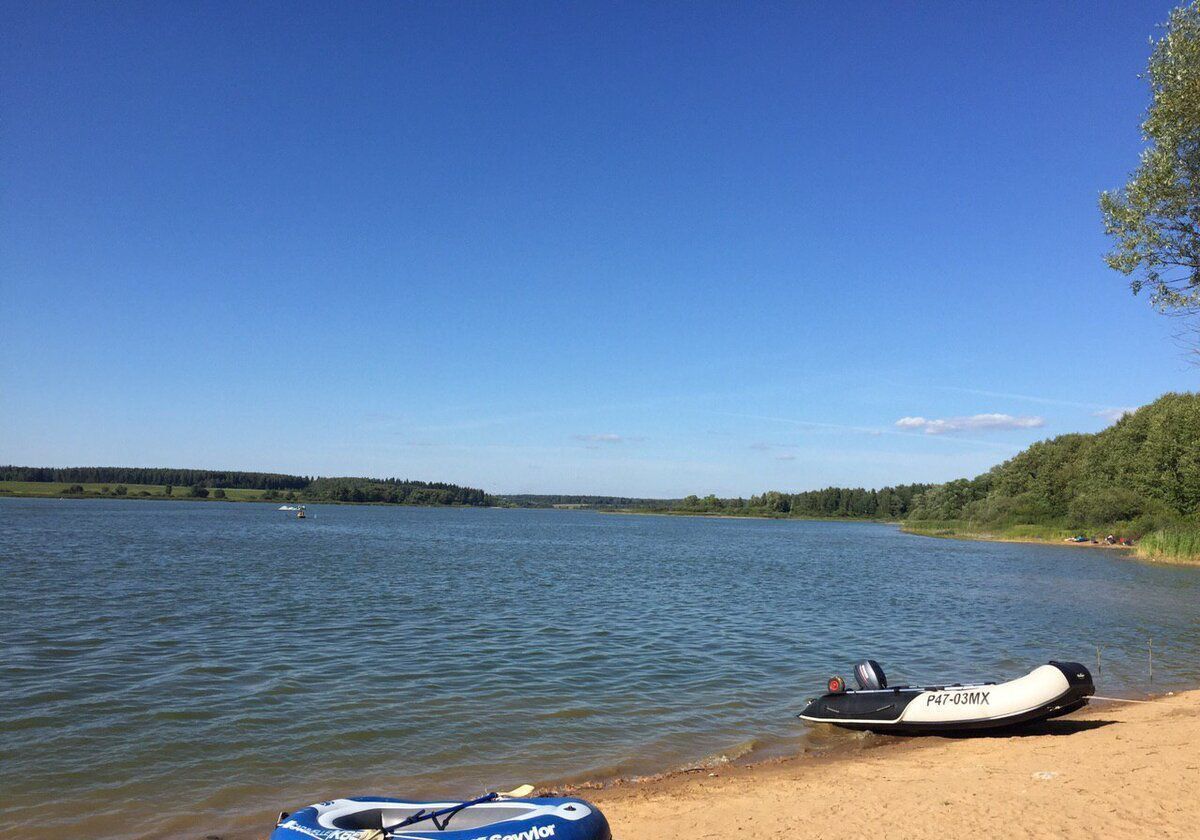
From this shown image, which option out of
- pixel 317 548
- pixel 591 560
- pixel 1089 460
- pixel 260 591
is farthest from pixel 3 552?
pixel 1089 460

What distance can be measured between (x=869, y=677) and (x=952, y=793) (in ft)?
15.6

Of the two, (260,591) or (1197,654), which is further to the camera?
(260,591)

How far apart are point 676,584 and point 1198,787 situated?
2792cm

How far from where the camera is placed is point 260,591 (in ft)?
93.9

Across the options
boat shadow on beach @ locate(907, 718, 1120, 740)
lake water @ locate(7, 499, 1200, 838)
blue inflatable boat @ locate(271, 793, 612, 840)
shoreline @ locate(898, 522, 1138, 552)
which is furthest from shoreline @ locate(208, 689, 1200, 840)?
shoreline @ locate(898, 522, 1138, 552)

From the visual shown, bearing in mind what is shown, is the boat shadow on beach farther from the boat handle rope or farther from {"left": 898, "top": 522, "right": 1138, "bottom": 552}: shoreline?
{"left": 898, "top": 522, "right": 1138, "bottom": 552}: shoreline

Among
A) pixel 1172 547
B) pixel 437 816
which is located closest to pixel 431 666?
pixel 437 816

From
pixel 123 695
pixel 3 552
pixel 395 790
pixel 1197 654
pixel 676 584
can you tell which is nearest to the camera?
pixel 395 790

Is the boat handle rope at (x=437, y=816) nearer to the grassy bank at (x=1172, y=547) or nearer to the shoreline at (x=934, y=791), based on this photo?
the shoreline at (x=934, y=791)

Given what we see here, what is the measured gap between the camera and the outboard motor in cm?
1341

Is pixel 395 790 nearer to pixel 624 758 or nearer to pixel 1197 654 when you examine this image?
pixel 624 758

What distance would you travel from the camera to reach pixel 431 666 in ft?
55.3

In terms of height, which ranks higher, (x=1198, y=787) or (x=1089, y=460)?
(x=1089, y=460)

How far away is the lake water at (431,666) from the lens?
1045 centimetres
